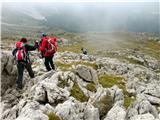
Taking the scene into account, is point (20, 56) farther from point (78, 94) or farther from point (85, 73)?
point (85, 73)

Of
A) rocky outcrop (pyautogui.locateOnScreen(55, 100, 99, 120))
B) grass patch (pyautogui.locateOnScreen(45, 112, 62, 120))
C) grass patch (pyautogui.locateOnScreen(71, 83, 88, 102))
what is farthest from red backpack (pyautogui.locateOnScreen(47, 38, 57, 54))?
grass patch (pyautogui.locateOnScreen(45, 112, 62, 120))

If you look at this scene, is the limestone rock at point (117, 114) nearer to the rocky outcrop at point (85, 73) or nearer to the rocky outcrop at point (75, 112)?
the rocky outcrop at point (75, 112)

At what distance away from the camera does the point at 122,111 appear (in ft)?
60.4

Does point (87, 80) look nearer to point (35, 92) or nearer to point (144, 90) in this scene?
point (144, 90)

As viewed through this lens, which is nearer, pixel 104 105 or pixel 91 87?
pixel 104 105

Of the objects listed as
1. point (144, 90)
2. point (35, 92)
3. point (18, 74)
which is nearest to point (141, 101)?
point (35, 92)

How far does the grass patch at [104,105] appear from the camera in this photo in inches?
790

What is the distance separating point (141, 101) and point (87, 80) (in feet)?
38.0

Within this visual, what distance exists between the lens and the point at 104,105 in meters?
20.8

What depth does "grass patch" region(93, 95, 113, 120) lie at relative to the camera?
20.1 meters

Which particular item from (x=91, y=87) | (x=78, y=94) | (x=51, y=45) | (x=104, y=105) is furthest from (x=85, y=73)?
(x=104, y=105)

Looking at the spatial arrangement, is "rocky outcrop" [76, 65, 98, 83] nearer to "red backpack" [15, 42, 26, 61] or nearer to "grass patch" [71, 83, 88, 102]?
"grass patch" [71, 83, 88, 102]

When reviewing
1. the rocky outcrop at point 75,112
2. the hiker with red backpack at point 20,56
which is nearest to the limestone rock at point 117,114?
the rocky outcrop at point 75,112

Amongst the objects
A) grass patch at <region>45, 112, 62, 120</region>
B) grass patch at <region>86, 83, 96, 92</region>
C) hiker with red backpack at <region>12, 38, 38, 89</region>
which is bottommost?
grass patch at <region>86, 83, 96, 92</region>
